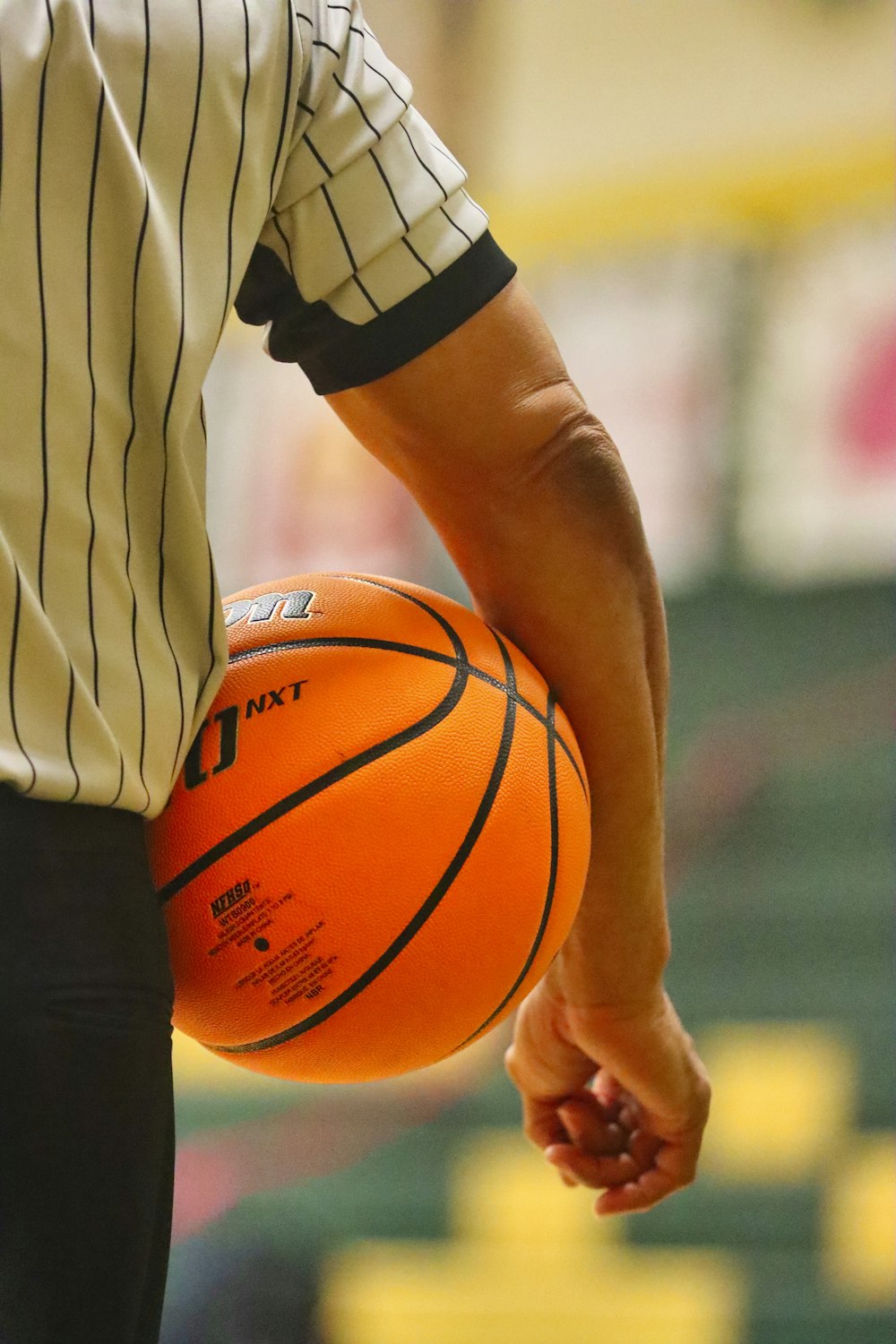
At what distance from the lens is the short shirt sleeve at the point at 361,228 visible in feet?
2.99

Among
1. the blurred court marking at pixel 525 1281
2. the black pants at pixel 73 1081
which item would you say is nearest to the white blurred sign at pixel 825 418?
the blurred court marking at pixel 525 1281

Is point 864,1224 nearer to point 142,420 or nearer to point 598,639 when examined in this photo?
point 598,639

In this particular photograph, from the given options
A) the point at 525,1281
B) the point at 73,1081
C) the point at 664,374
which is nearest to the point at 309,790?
the point at 73,1081

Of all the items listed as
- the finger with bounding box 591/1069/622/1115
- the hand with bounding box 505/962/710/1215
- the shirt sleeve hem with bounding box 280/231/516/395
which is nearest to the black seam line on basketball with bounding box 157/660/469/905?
the shirt sleeve hem with bounding box 280/231/516/395

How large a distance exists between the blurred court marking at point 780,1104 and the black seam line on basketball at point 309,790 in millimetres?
2810

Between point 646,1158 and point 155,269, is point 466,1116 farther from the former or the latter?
point 155,269

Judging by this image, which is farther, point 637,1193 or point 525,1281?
point 525,1281

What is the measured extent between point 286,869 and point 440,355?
1.25 feet

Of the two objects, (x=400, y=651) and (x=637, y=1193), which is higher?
(x=400, y=651)

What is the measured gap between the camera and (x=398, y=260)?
945 mm

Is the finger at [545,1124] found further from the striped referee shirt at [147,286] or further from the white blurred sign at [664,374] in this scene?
the white blurred sign at [664,374]

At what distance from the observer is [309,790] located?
1.02m

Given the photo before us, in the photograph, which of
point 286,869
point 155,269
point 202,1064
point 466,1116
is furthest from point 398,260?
point 202,1064

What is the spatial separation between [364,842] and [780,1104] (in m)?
2.90
